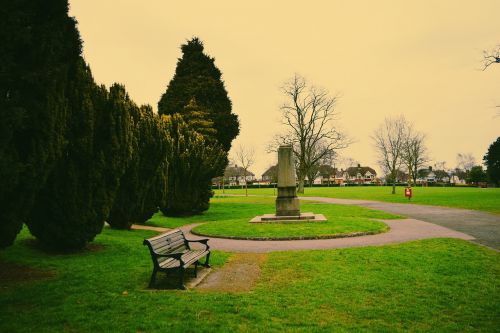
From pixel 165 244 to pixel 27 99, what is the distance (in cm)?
381

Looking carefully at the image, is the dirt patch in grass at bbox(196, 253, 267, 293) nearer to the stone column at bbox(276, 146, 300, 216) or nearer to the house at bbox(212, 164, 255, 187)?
the stone column at bbox(276, 146, 300, 216)

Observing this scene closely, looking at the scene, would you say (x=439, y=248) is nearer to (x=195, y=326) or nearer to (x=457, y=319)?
Answer: (x=457, y=319)

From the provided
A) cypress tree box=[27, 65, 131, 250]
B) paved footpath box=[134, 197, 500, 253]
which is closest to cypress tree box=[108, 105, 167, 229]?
paved footpath box=[134, 197, 500, 253]

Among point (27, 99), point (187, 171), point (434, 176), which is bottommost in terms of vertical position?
→ point (187, 171)

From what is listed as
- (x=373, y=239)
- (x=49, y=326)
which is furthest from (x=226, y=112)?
(x=49, y=326)

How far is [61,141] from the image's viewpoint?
8.28 m

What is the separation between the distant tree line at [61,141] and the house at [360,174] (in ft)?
458

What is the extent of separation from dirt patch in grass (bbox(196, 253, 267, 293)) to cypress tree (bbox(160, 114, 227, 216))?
1302cm

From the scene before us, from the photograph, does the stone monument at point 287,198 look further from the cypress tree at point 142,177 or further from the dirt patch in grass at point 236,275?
the dirt patch in grass at point 236,275

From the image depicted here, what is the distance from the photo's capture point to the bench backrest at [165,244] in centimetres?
715

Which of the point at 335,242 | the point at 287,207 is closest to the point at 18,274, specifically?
the point at 335,242

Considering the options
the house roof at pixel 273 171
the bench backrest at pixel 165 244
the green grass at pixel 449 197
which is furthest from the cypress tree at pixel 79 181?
the house roof at pixel 273 171

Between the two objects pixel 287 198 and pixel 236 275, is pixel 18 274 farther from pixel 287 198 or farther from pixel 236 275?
pixel 287 198

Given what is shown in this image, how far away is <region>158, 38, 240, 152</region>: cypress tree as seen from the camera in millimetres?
40062
